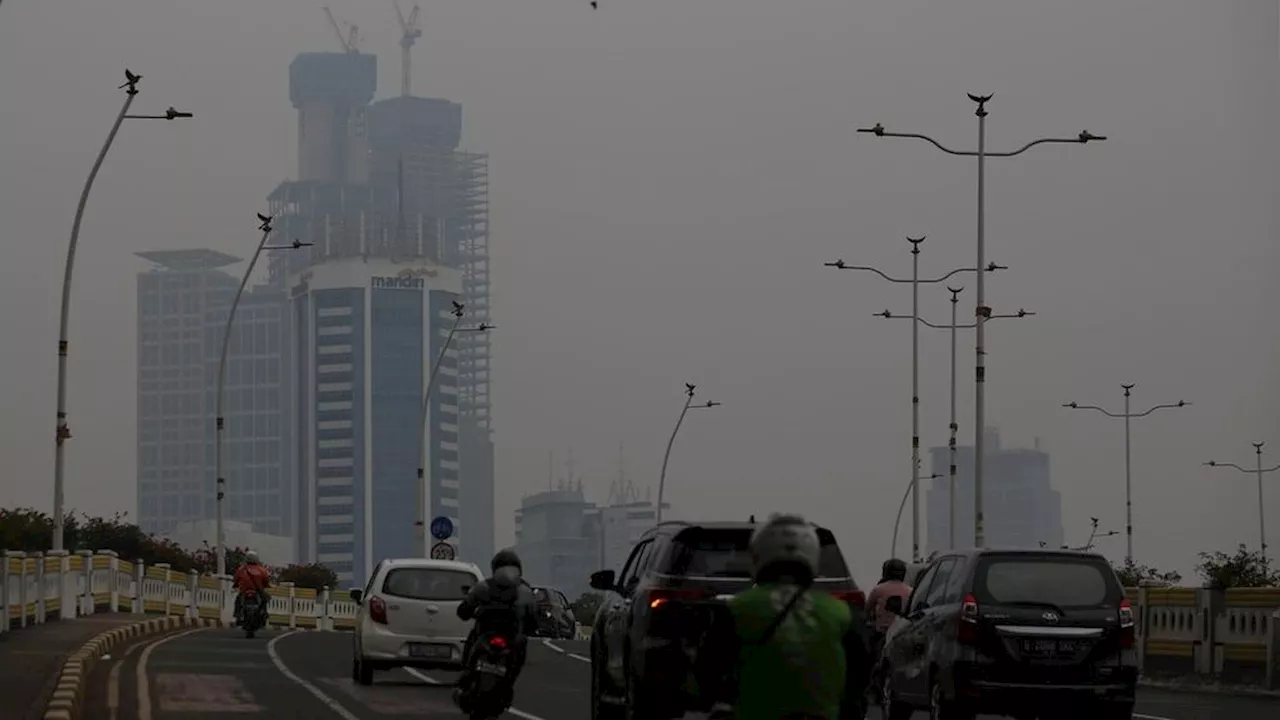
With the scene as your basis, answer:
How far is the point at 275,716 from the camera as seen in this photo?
78.9ft

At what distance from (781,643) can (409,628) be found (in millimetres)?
21539

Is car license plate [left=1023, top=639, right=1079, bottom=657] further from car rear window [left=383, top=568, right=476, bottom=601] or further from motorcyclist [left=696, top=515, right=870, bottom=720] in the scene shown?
car rear window [left=383, top=568, right=476, bottom=601]

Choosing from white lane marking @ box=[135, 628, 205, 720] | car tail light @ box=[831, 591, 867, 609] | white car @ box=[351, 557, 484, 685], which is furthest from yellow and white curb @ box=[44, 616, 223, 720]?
car tail light @ box=[831, 591, 867, 609]

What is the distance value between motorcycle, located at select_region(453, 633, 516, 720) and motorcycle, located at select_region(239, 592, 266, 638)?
2747 cm

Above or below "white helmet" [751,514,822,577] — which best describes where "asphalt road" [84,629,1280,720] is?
below

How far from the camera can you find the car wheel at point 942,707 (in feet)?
66.8

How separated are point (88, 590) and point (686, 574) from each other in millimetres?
33259

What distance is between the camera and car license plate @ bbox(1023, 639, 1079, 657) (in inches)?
798

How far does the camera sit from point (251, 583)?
4822cm

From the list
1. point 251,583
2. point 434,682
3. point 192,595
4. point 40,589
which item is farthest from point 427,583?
point 192,595

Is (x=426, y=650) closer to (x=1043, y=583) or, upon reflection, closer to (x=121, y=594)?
(x=1043, y=583)

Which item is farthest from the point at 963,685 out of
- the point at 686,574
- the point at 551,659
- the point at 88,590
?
the point at 88,590

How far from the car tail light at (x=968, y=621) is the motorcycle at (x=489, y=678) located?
366 cm

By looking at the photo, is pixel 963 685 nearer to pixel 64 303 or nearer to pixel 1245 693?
→ pixel 1245 693
